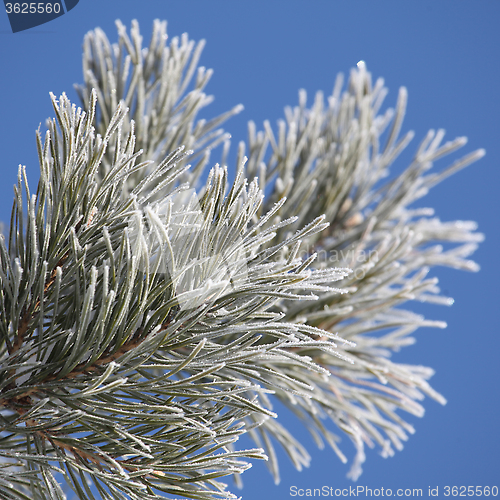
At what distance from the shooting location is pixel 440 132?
→ 36cm

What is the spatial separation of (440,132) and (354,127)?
2.8 inches

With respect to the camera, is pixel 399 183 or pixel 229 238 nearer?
pixel 229 238

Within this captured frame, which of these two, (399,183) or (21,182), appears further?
(399,183)

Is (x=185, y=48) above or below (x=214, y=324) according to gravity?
above

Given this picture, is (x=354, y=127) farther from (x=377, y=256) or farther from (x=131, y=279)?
(x=131, y=279)

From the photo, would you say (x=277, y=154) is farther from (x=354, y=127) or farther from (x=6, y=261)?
(x=6, y=261)

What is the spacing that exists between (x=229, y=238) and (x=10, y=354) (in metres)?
0.09

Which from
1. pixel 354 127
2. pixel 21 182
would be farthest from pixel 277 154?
pixel 21 182

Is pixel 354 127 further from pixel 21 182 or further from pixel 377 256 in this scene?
pixel 21 182

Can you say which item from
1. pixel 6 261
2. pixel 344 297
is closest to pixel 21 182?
pixel 6 261

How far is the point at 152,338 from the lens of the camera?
0.58ft

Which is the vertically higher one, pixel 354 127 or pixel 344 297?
pixel 354 127

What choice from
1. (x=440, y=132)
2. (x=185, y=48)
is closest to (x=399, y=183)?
(x=440, y=132)

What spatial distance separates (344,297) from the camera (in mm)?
283
